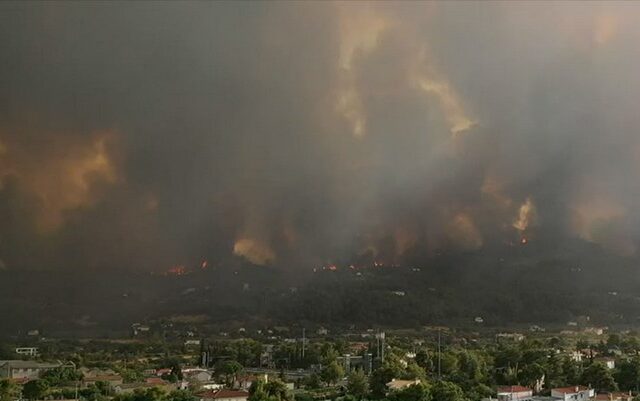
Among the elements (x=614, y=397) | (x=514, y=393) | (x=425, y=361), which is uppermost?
(x=425, y=361)

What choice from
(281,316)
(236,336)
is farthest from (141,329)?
(281,316)

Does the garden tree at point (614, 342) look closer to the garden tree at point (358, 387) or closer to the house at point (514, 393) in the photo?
the house at point (514, 393)

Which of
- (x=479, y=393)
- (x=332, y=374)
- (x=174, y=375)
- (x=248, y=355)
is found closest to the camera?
(x=479, y=393)

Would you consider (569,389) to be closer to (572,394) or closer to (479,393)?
(572,394)

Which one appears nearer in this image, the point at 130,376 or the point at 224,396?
the point at 224,396

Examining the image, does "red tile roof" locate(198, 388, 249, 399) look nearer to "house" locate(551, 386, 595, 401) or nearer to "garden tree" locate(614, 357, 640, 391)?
"house" locate(551, 386, 595, 401)

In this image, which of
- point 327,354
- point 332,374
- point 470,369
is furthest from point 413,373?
point 327,354
